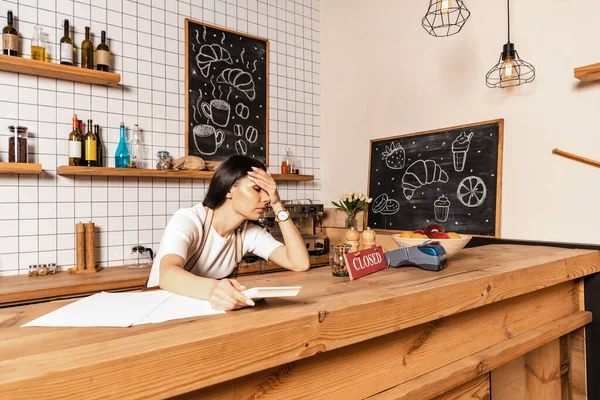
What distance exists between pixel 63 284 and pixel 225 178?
1.18 m

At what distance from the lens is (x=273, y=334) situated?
2.58ft

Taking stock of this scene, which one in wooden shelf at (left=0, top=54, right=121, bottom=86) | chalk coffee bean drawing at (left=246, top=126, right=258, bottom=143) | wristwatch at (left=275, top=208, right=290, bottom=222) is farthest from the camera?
chalk coffee bean drawing at (left=246, top=126, right=258, bottom=143)

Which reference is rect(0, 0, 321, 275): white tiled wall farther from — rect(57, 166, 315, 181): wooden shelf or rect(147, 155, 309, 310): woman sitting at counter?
rect(147, 155, 309, 310): woman sitting at counter

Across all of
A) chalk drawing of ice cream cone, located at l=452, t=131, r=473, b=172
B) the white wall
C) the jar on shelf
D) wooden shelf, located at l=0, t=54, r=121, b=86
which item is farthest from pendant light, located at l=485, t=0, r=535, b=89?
wooden shelf, located at l=0, t=54, r=121, b=86

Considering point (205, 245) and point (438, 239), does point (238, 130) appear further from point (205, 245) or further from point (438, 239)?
point (438, 239)

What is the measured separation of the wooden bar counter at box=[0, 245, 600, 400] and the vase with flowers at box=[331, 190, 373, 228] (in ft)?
4.73

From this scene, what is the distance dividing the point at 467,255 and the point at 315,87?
8.59 ft

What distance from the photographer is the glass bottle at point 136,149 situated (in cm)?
286

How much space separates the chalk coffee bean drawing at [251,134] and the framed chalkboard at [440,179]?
3.28 ft

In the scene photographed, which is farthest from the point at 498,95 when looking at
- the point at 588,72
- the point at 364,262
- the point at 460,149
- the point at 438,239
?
the point at 364,262

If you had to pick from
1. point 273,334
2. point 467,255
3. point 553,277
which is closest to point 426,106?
point 467,255

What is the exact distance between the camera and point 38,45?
2520 millimetres

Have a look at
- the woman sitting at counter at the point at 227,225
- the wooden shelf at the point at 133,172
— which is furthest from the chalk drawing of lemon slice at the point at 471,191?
the wooden shelf at the point at 133,172

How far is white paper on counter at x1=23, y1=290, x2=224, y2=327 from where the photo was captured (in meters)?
0.83
